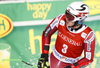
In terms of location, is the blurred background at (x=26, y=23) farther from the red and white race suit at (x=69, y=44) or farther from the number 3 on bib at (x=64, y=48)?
the number 3 on bib at (x=64, y=48)

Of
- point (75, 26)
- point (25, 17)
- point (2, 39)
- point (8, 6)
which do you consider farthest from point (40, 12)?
point (75, 26)

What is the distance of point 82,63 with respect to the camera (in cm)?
221

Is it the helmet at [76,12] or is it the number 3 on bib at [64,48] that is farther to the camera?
the number 3 on bib at [64,48]

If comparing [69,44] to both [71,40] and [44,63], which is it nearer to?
[71,40]

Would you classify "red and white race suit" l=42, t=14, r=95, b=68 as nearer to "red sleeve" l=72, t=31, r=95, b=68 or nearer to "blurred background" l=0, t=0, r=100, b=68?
"red sleeve" l=72, t=31, r=95, b=68

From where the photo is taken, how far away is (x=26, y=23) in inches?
126

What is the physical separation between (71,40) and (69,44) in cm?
7

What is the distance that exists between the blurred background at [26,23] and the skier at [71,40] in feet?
2.89

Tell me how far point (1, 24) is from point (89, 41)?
1.72m

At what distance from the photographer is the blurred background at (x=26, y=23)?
10.2 ft

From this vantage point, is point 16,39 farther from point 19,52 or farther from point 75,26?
point 75,26

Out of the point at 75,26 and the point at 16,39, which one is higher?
the point at 75,26

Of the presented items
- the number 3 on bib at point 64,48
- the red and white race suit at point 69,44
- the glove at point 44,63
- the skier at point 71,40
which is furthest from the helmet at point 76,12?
the glove at point 44,63

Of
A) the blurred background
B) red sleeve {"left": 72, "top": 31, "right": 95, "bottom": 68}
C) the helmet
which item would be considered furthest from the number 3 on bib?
the blurred background
